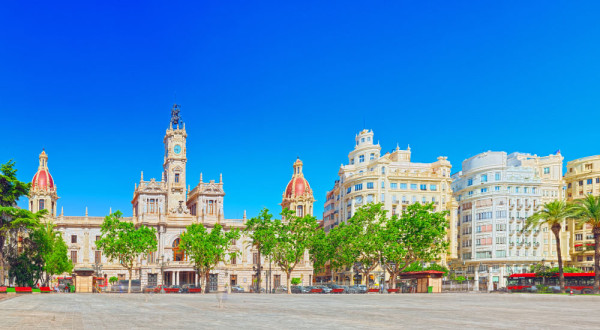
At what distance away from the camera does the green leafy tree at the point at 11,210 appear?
73.5 m

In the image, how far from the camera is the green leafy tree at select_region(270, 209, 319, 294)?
99000 mm

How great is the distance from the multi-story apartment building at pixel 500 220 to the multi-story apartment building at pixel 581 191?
7.31 feet

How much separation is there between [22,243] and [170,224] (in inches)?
1386

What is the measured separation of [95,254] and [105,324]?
98.2 m

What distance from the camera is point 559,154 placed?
139 metres

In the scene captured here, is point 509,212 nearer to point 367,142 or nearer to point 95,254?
point 367,142

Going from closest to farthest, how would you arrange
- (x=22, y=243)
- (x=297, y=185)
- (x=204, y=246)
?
(x=22, y=243) < (x=204, y=246) < (x=297, y=185)

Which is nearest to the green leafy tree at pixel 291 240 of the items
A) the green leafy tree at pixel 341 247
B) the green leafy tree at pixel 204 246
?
the green leafy tree at pixel 341 247

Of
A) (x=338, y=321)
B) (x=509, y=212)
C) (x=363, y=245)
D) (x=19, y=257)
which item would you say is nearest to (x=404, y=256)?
(x=363, y=245)

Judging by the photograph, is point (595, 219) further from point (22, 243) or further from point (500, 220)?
point (22, 243)

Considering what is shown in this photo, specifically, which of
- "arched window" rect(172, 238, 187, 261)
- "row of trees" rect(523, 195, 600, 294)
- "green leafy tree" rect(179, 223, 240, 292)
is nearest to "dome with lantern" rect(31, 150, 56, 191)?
"arched window" rect(172, 238, 187, 261)

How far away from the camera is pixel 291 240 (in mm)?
100250

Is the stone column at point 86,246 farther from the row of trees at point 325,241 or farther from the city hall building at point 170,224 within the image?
the row of trees at point 325,241

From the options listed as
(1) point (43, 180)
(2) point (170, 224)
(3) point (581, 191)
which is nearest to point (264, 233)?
(2) point (170, 224)
